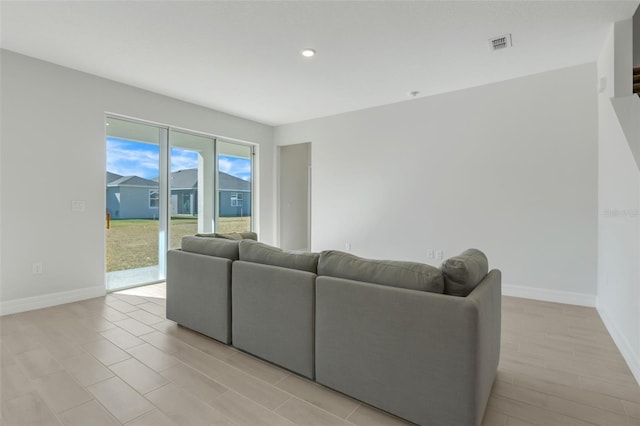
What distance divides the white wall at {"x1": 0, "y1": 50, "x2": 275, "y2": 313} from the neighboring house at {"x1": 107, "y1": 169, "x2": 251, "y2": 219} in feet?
0.80

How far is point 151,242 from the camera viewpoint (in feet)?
15.1

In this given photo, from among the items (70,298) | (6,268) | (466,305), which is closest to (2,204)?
(6,268)

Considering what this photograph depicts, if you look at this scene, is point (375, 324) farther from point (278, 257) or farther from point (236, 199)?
point (236, 199)

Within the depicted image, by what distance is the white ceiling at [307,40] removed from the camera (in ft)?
8.28

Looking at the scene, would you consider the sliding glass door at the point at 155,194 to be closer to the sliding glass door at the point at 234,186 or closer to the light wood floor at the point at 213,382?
the sliding glass door at the point at 234,186

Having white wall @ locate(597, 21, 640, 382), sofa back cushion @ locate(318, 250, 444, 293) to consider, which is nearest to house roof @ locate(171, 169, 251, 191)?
sofa back cushion @ locate(318, 250, 444, 293)

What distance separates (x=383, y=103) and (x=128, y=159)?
3850 millimetres

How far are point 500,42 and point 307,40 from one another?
186cm

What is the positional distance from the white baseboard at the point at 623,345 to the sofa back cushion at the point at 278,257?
2231 millimetres

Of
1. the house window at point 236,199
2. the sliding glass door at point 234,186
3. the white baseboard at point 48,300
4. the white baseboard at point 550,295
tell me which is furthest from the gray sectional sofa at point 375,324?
the house window at point 236,199

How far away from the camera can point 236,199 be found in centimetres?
→ 591

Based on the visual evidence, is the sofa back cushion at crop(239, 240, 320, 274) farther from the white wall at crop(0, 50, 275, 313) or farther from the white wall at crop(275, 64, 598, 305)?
the white wall at crop(275, 64, 598, 305)

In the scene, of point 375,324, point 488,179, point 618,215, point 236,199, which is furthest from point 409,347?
point 236,199

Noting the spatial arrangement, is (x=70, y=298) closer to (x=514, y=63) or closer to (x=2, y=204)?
(x=2, y=204)
